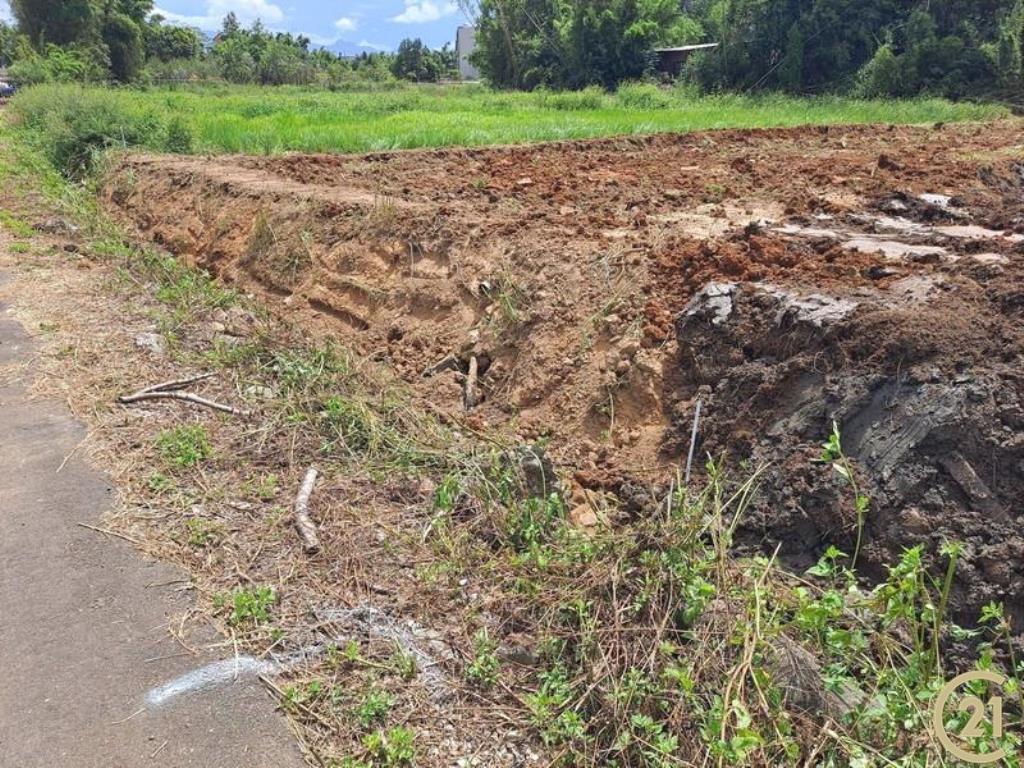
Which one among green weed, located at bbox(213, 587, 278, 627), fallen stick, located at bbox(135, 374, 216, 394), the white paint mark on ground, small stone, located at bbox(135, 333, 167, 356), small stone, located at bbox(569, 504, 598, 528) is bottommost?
small stone, located at bbox(569, 504, 598, 528)

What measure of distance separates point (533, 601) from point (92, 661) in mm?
1634

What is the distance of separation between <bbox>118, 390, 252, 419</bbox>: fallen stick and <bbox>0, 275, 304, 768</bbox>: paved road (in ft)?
2.91

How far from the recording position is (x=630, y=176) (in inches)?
328

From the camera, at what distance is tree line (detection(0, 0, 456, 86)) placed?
3325 cm

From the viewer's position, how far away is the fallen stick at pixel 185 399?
184 inches

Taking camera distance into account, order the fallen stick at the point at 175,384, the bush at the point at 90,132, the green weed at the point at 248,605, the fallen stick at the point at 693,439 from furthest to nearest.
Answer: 1. the bush at the point at 90,132
2. the fallen stick at the point at 175,384
3. the fallen stick at the point at 693,439
4. the green weed at the point at 248,605

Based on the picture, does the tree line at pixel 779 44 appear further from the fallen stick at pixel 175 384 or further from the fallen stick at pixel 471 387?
the fallen stick at pixel 175 384

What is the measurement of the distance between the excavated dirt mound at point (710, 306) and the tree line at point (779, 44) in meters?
18.4

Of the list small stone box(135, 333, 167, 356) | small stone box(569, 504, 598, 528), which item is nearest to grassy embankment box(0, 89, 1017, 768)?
small stone box(569, 504, 598, 528)

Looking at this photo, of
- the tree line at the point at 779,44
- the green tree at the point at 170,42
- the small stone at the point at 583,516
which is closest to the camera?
the small stone at the point at 583,516

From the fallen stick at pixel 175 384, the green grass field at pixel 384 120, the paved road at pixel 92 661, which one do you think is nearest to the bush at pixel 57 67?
the green grass field at pixel 384 120

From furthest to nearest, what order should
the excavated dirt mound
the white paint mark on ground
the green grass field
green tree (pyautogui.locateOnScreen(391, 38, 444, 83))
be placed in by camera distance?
green tree (pyautogui.locateOnScreen(391, 38, 444, 83)), the green grass field, the excavated dirt mound, the white paint mark on ground

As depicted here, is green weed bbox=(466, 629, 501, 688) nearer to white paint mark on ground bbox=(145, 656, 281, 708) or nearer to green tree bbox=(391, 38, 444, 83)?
white paint mark on ground bbox=(145, 656, 281, 708)

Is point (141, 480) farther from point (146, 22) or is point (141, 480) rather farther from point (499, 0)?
point (146, 22)
